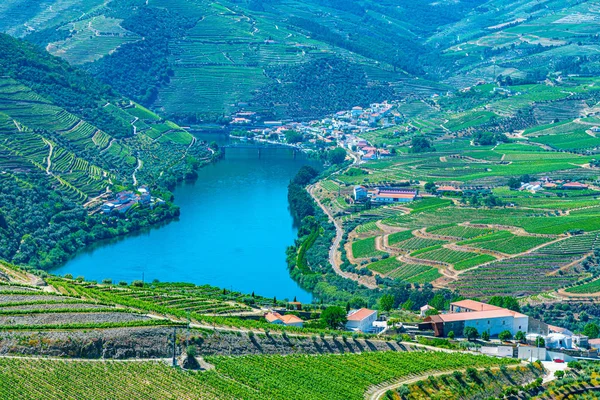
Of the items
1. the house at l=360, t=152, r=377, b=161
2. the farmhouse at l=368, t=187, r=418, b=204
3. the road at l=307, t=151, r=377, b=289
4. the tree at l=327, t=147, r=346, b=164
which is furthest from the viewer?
the tree at l=327, t=147, r=346, b=164

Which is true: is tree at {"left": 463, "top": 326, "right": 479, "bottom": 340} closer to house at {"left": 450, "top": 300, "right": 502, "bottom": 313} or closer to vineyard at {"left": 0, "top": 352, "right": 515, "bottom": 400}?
house at {"left": 450, "top": 300, "right": 502, "bottom": 313}

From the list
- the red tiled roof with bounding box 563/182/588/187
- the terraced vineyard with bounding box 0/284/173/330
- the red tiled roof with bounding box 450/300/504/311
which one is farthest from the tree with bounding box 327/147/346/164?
the terraced vineyard with bounding box 0/284/173/330

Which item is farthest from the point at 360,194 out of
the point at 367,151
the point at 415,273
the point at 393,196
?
the point at 415,273

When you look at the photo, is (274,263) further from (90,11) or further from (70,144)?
(90,11)

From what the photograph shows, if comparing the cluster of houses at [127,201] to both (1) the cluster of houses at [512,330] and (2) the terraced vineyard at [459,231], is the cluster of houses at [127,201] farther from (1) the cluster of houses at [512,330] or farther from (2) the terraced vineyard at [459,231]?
(1) the cluster of houses at [512,330]

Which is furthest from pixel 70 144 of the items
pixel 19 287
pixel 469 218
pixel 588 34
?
pixel 588 34
